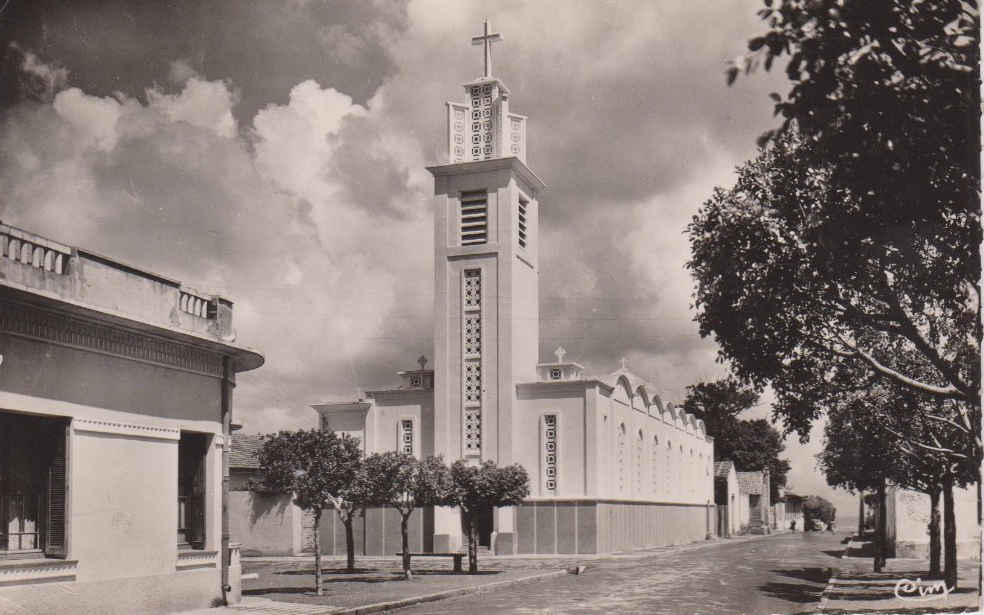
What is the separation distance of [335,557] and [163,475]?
80.8 feet

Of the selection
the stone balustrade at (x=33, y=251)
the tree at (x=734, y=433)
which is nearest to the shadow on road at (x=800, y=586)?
the stone balustrade at (x=33, y=251)

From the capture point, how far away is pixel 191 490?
16.1 m

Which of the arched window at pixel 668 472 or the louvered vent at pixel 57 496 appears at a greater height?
the louvered vent at pixel 57 496

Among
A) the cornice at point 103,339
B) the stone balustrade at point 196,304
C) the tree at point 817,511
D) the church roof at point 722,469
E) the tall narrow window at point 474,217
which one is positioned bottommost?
the tree at point 817,511

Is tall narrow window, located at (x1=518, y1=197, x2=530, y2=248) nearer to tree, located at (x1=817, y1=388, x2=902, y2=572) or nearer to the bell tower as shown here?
the bell tower

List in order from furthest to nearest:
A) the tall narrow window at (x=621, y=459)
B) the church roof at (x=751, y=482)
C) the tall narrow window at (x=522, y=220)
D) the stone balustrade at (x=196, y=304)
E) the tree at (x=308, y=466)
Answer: the church roof at (x=751, y=482), the tall narrow window at (x=621, y=459), the tall narrow window at (x=522, y=220), the tree at (x=308, y=466), the stone balustrade at (x=196, y=304)

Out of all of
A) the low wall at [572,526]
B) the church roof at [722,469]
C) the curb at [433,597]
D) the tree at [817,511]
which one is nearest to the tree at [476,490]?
the curb at [433,597]

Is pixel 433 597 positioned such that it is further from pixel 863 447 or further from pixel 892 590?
pixel 863 447

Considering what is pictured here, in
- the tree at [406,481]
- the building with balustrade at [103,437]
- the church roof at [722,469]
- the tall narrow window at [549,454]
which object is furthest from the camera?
the church roof at [722,469]

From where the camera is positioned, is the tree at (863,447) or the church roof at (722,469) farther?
the church roof at (722,469)

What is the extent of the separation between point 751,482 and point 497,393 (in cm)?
4707

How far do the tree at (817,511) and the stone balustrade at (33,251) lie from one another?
314ft

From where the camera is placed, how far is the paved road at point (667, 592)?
55.2 ft

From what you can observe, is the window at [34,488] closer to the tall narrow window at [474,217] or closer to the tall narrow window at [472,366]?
the tall narrow window at [472,366]
